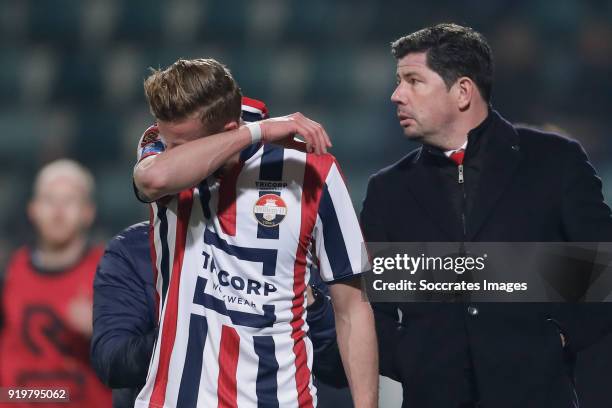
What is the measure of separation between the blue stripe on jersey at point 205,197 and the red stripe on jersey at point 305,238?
0.68 feet

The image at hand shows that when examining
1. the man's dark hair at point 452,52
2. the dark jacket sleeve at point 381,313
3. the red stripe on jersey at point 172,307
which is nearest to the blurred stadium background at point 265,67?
the man's dark hair at point 452,52

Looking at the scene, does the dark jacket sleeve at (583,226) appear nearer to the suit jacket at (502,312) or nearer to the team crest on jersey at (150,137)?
the suit jacket at (502,312)

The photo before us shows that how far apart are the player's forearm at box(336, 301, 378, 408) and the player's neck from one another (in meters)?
1.96

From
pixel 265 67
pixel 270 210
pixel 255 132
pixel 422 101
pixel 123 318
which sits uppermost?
pixel 265 67

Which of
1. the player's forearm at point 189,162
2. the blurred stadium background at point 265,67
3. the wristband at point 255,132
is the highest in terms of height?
the blurred stadium background at point 265,67

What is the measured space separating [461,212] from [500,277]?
0.19 meters

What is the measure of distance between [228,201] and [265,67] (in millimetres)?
4394

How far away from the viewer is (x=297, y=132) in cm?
199

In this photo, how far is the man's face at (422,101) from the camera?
2.57 meters

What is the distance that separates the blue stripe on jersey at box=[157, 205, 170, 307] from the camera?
7.03 feet

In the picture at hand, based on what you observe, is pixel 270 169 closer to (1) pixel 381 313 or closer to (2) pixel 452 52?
(1) pixel 381 313

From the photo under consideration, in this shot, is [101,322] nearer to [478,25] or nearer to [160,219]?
[160,219]

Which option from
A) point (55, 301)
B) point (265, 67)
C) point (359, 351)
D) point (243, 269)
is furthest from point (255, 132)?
point (265, 67)

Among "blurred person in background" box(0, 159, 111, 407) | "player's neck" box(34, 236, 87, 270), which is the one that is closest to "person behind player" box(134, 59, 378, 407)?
"blurred person in background" box(0, 159, 111, 407)
